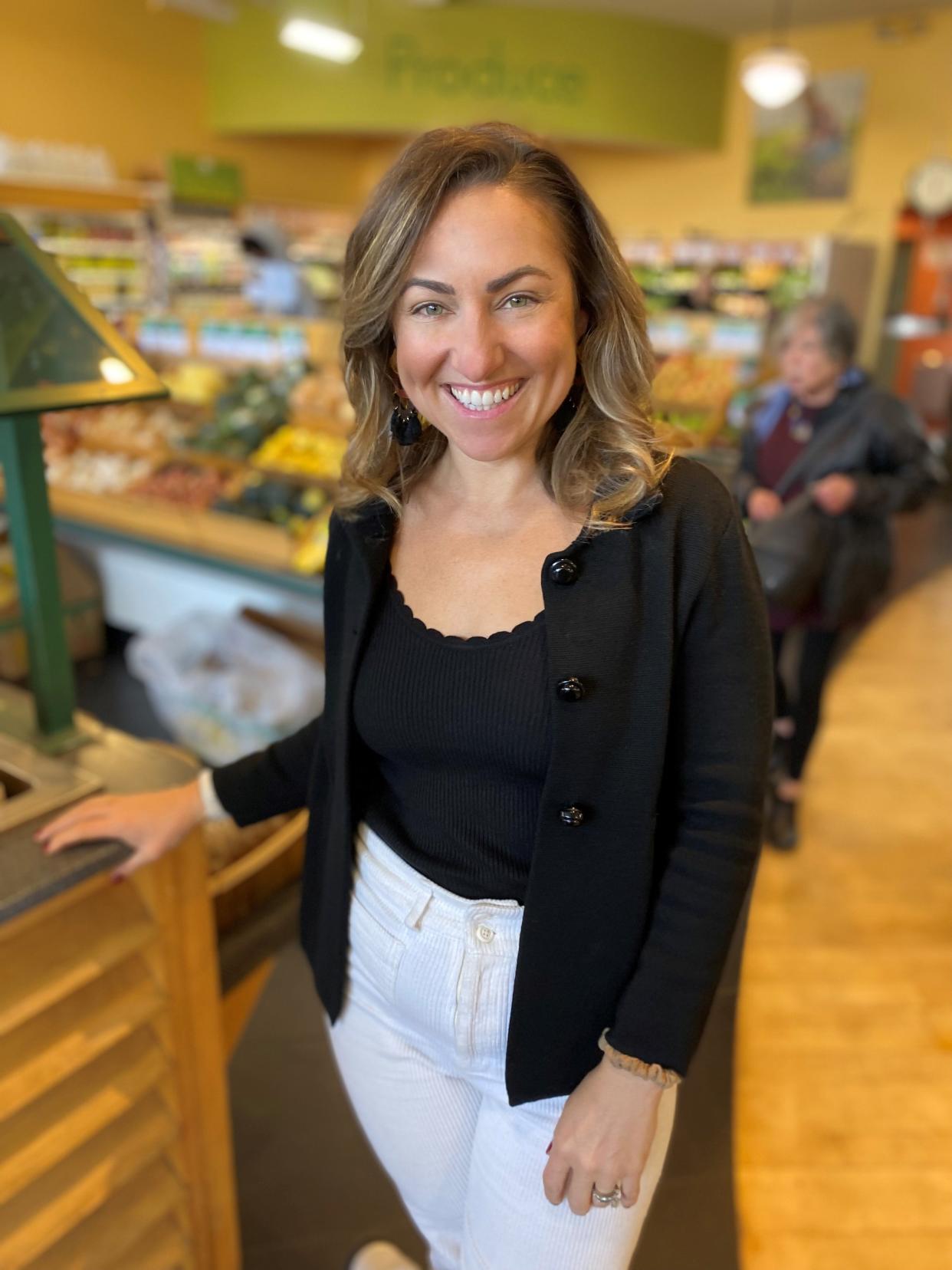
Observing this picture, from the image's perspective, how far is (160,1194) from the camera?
1.42 meters

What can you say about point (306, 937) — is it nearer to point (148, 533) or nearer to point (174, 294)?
point (148, 533)

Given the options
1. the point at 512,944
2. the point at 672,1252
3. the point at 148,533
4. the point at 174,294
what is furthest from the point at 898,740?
the point at 174,294

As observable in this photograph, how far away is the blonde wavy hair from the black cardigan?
A: 0.20 feet

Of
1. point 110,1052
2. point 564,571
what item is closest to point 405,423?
point 564,571

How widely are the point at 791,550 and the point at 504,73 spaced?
27.3ft

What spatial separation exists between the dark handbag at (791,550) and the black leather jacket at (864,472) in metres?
0.09

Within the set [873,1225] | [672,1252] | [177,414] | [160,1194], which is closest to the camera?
[160,1194]

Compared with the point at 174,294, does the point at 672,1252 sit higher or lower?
lower

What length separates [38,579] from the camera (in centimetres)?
132

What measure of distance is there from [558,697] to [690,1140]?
1.52 meters

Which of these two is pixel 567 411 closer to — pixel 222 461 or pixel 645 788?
pixel 645 788

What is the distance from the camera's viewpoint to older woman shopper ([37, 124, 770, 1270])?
36.9 inches

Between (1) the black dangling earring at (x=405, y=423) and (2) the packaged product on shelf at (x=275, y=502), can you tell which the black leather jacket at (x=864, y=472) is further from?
(1) the black dangling earring at (x=405, y=423)

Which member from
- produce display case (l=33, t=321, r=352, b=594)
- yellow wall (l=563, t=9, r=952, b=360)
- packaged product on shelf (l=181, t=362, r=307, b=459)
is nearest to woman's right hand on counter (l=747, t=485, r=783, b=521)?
produce display case (l=33, t=321, r=352, b=594)
